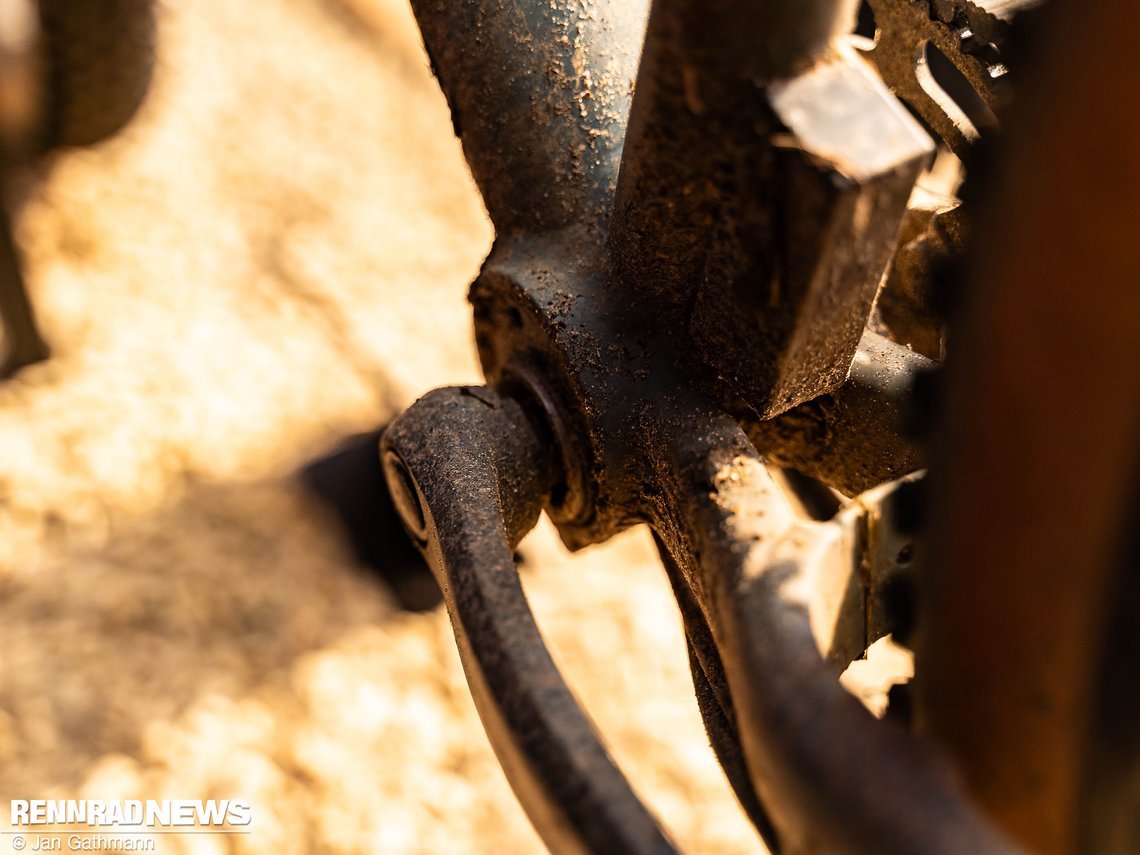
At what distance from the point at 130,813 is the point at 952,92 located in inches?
37.6

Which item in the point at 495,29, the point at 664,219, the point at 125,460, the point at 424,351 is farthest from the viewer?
the point at 424,351

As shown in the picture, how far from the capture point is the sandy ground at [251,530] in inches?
40.4

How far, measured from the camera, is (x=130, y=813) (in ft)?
3.14

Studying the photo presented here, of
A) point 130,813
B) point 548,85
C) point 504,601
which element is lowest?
point 130,813

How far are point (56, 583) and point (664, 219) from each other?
0.84 metres

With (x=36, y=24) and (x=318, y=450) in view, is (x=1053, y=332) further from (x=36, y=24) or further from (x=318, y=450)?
(x=36, y=24)

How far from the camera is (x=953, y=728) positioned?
14.7 inches

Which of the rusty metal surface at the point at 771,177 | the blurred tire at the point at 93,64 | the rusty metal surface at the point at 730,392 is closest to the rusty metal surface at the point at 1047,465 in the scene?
the rusty metal surface at the point at 730,392

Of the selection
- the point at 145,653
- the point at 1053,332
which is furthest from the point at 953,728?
the point at 145,653

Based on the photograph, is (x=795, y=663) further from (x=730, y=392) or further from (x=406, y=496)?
(x=406, y=496)

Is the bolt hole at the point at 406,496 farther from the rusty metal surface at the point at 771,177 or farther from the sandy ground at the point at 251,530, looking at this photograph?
the sandy ground at the point at 251,530

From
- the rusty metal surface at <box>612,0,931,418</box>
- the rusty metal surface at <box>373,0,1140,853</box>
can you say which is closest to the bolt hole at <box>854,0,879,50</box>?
the rusty metal surface at <box>373,0,1140,853</box>

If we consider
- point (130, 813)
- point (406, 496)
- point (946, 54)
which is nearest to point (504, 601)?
point (406, 496)

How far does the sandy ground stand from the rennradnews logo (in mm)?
12
